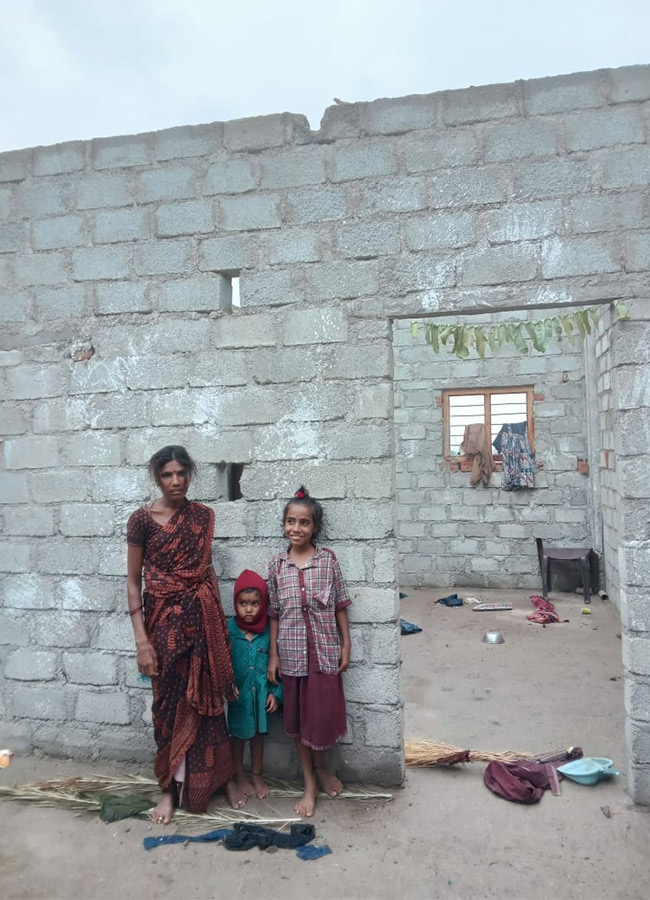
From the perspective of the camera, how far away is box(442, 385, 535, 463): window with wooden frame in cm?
882

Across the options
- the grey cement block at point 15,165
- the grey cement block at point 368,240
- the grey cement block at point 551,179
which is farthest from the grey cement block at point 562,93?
the grey cement block at point 15,165

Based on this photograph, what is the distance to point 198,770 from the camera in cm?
332

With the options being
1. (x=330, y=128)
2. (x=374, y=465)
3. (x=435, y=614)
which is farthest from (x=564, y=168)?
(x=435, y=614)

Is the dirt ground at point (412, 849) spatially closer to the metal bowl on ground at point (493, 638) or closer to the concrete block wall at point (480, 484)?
the metal bowl on ground at point (493, 638)

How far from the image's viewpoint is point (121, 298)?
3.85 metres

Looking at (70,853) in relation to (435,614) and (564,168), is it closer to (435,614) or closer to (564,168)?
(564,168)

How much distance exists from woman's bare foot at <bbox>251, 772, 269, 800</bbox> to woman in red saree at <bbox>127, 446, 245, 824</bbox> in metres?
0.10

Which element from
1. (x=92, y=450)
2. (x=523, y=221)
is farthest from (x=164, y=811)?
(x=523, y=221)

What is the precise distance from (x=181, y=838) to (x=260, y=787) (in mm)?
483

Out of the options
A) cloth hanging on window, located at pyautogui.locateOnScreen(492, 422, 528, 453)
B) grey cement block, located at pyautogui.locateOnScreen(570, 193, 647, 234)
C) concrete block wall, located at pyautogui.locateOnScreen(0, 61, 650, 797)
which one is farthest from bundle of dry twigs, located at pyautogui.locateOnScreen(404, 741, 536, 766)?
cloth hanging on window, located at pyautogui.locateOnScreen(492, 422, 528, 453)

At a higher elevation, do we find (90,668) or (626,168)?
(626,168)

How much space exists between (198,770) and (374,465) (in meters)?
1.71

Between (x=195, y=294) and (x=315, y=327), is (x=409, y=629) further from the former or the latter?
(x=195, y=294)

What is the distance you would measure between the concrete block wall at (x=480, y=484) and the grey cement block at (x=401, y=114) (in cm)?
531
